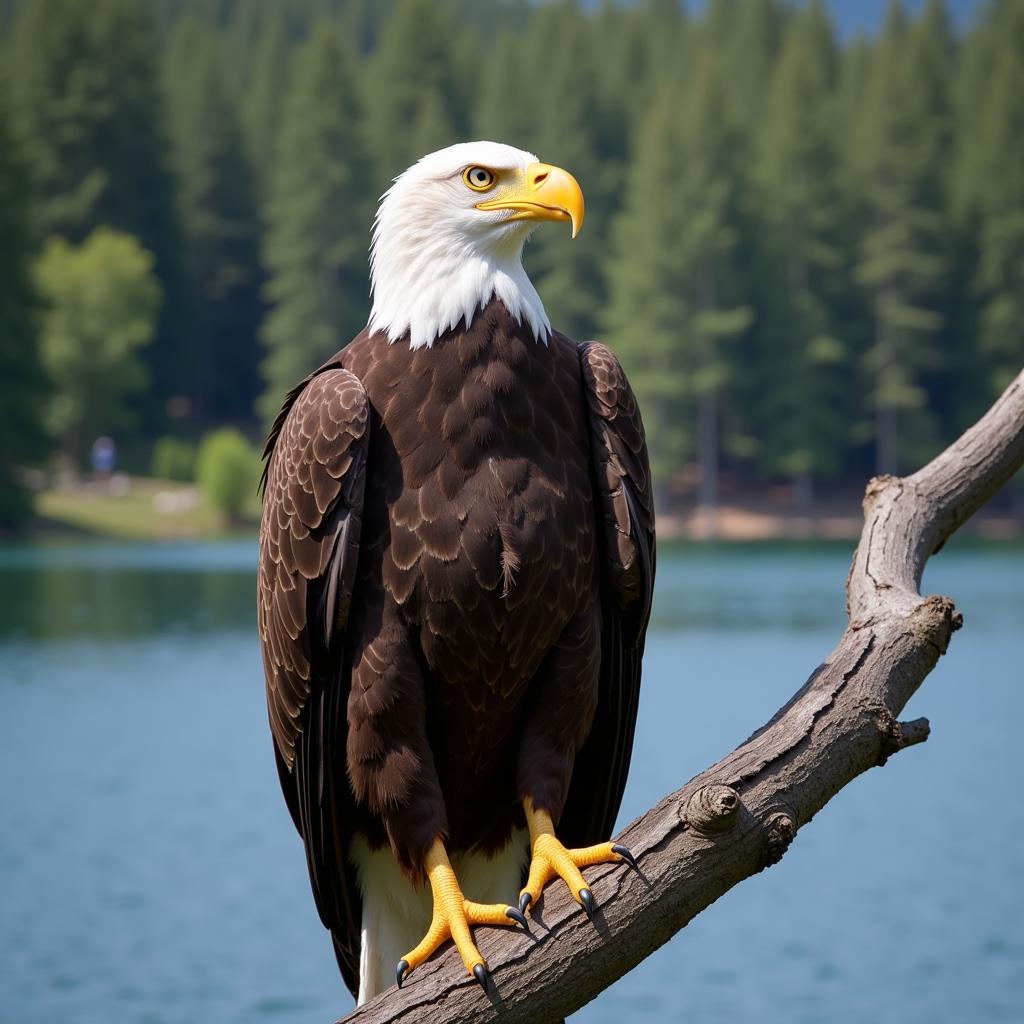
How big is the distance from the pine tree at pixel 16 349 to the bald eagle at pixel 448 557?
3147 cm

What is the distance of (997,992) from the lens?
28.1ft

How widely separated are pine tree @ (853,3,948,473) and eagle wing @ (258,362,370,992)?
42.0 metres

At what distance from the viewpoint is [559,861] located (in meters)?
2.91

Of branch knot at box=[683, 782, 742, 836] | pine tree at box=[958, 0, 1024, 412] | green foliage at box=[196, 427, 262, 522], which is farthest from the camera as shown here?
pine tree at box=[958, 0, 1024, 412]

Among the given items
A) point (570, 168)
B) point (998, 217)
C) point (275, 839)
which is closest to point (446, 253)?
point (275, 839)

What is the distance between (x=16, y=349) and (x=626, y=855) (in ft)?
111

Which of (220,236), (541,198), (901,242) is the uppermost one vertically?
(541,198)

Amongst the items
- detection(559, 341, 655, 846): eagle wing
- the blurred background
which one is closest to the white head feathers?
detection(559, 341, 655, 846): eagle wing

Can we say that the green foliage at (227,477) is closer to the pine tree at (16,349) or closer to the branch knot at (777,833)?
the pine tree at (16,349)

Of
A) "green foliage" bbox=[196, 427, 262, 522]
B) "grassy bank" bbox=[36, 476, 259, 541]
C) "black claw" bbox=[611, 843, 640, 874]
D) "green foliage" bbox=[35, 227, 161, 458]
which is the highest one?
"black claw" bbox=[611, 843, 640, 874]

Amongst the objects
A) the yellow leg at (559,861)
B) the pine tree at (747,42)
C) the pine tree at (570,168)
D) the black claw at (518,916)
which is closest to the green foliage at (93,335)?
the pine tree at (570,168)

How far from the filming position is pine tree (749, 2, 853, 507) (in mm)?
44031

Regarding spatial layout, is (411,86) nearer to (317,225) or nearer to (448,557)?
(317,225)

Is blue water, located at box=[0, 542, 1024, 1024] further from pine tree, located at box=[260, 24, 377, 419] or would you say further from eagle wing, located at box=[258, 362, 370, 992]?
pine tree, located at box=[260, 24, 377, 419]
